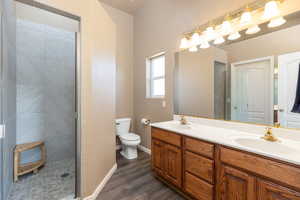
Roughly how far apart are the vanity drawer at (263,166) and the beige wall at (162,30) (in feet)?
4.53

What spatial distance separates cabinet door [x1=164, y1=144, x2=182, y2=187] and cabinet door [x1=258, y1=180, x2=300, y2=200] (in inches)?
30.7

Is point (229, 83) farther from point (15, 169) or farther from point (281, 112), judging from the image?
point (15, 169)

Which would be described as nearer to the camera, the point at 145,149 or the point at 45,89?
the point at 45,89

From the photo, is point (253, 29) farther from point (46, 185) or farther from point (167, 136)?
point (46, 185)

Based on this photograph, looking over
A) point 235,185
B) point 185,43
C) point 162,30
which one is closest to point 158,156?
point 235,185

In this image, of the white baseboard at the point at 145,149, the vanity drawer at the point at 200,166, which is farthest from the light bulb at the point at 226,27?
the white baseboard at the point at 145,149

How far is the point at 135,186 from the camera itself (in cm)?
191

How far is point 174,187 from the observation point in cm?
183

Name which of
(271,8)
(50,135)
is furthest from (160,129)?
(50,135)

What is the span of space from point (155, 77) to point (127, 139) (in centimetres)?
144

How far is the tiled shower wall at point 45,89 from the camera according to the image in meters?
2.22

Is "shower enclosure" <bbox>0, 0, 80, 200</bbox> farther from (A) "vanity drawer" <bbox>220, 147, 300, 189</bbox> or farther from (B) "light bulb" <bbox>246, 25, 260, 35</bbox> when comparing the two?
(B) "light bulb" <bbox>246, 25, 260, 35</bbox>

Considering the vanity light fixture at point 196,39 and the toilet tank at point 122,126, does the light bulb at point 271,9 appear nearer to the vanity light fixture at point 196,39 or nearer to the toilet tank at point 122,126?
the vanity light fixture at point 196,39

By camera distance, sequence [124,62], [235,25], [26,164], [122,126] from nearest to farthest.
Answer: [235,25]
[26,164]
[122,126]
[124,62]
